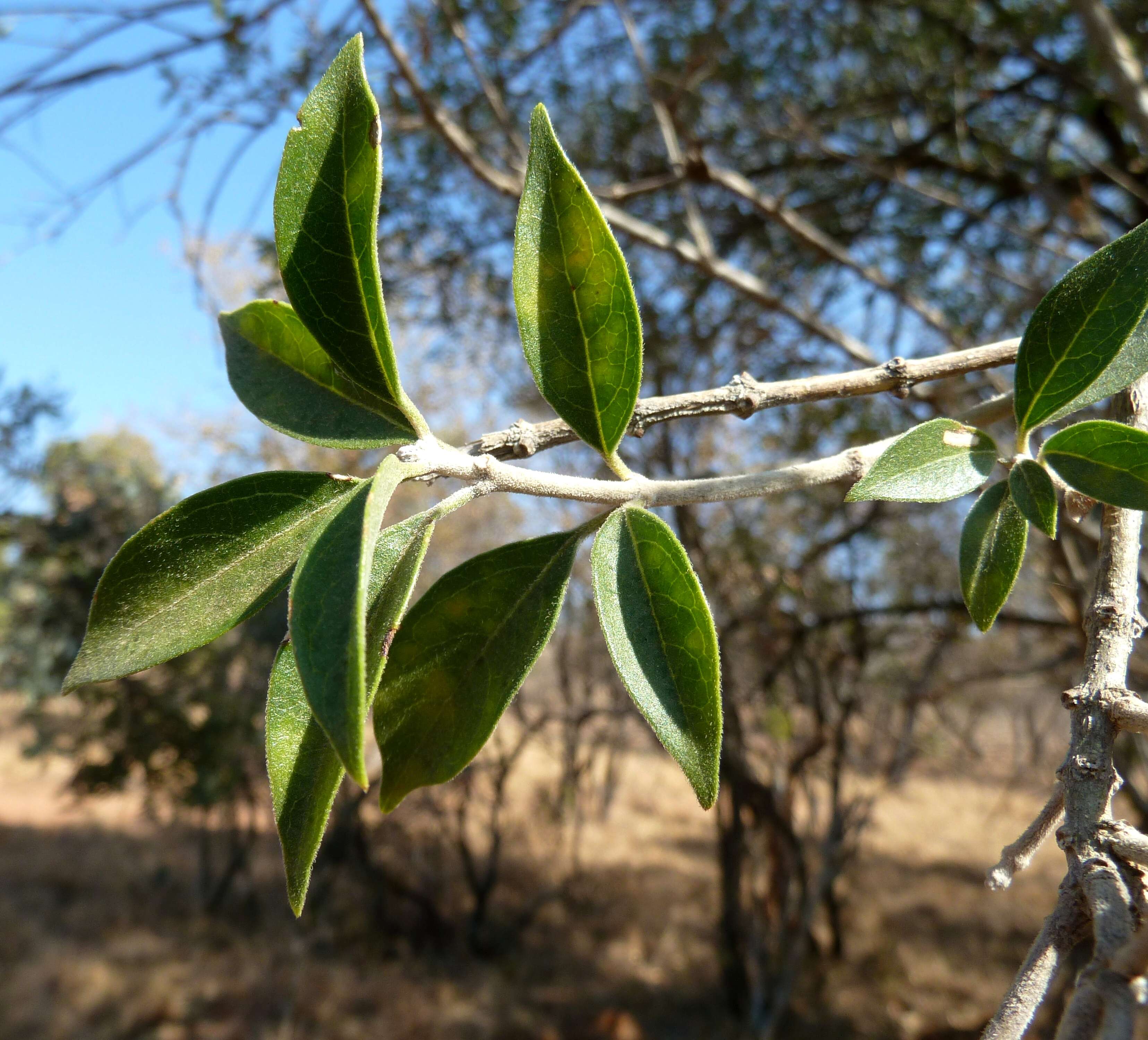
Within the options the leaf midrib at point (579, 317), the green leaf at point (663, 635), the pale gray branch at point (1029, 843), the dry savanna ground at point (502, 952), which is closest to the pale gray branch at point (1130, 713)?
the pale gray branch at point (1029, 843)

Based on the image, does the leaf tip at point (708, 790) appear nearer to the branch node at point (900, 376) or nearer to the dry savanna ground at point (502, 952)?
the branch node at point (900, 376)

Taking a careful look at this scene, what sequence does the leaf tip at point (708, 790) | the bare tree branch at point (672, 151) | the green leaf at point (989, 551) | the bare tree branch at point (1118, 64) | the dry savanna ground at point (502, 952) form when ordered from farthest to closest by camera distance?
the dry savanna ground at point (502, 952)
the bare tree branch at point (672, 151)
the bare tree branch at point (1118, 64)
the green leaf at point (989, 551)
the leaf tip at point (708, 790)

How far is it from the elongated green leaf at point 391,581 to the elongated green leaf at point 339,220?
0.08m

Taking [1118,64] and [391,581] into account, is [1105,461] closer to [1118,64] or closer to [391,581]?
[391,581]

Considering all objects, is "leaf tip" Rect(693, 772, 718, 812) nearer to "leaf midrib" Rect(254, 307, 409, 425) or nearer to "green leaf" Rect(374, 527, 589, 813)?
"green leaf" Rect(374, 527, 589, 813)

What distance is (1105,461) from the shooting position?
1.50 feet

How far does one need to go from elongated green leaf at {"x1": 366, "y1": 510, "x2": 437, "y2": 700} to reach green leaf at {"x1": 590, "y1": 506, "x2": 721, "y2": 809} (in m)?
0.09

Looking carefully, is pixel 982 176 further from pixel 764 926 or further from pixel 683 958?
pixel 683 958

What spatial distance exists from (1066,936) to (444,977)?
5.77 meters

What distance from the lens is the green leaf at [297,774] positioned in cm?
39

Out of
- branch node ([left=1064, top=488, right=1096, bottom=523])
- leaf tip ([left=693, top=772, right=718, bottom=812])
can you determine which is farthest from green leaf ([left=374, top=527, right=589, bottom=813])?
branch node ([left=1064, top=488, right=1096, bottom=523])

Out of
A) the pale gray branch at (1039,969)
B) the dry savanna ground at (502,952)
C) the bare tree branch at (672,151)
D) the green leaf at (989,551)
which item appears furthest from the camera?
the dry savanna ground at (502,952)

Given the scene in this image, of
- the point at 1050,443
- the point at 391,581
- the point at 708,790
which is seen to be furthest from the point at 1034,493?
the point at 391,581

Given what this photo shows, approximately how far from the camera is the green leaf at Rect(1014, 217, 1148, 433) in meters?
0.47
